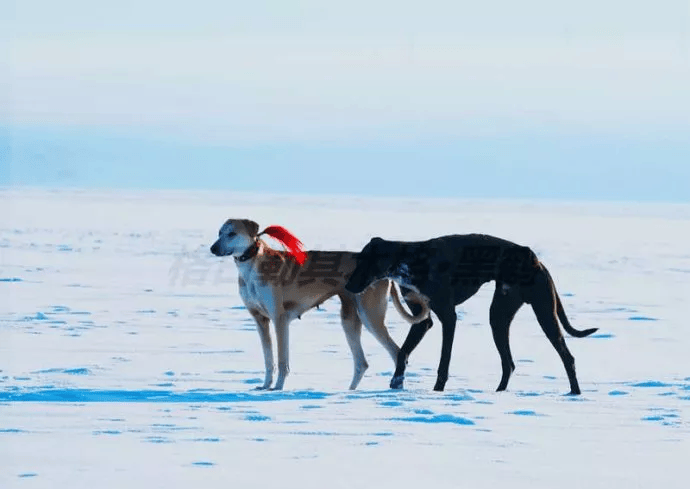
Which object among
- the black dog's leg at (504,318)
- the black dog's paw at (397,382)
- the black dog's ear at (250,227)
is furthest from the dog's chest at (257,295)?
the black dog's leg at (504,318)

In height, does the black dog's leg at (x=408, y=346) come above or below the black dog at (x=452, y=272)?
below

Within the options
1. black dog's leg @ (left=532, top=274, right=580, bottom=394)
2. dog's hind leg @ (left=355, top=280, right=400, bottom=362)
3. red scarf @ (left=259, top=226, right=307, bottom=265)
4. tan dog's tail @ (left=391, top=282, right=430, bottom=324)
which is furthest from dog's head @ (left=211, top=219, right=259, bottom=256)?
black dog's leg @ (left=532, top=274, right=580, bottom=394)

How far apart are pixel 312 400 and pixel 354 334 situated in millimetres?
1199

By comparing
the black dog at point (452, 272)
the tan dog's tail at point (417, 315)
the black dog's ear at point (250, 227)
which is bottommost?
the tan dog's tail at point (417, 315)

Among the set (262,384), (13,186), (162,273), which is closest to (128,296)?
(162,273)

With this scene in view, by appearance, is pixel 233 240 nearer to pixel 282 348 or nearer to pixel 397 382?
pixel 282 348

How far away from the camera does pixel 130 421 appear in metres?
7.65

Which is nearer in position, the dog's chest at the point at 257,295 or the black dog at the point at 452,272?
the black dog at the point at 452,272

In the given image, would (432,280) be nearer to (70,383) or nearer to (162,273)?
(70,383)

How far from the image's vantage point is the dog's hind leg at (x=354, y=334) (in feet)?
31.8

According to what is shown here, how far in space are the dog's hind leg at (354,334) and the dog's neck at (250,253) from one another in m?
0.79

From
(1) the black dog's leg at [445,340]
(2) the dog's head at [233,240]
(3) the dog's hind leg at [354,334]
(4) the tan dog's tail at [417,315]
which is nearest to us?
(1) the black dog's leg at [445,340]

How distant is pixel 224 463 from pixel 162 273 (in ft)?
54.8

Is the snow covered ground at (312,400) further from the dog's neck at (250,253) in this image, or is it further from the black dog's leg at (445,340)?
the dog's neck at (250,253)
